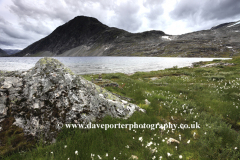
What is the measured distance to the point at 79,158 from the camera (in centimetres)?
320

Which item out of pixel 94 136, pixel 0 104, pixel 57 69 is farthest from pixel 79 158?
pixel 57 69

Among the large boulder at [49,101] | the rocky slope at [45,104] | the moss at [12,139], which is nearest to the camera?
the moss at [12,139]

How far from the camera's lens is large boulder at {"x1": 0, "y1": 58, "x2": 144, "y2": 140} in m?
3.93

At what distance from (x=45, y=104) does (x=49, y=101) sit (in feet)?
0.53

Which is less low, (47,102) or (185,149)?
(47,102)

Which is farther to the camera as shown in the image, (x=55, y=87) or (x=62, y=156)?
(x=55, y=87)

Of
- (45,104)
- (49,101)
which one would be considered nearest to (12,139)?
(45,104)

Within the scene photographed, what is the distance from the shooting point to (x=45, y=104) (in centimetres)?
432

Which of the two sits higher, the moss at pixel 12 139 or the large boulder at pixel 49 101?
the large boulder at pixel 49 101

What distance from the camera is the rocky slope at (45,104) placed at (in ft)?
12.3

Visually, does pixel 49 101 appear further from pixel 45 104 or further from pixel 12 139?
pixel 12 139

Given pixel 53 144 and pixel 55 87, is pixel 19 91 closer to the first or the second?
pixel 55 87

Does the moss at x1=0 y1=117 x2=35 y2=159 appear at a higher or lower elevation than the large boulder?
lower

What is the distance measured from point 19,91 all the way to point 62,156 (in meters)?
2.93
